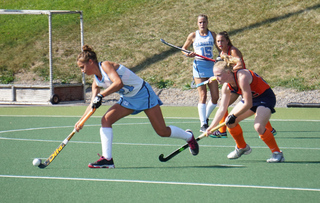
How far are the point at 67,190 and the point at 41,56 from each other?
15.2 metres

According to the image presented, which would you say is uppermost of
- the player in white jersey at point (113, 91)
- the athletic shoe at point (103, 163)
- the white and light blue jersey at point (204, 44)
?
the white and light blue jersey at point (204, 44)

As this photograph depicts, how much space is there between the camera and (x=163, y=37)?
1838cm

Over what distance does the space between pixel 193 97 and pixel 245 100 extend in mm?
9107

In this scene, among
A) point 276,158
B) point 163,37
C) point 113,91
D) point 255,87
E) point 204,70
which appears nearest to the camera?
point 113,91

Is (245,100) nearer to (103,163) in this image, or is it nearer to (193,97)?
(103,163)

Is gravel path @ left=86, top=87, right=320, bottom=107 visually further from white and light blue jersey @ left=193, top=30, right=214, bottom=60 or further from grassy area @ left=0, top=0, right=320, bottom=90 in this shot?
white and light blue jersey @ left=193, top=30, right=214, bottom=60

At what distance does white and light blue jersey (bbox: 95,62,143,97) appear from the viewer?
4945 mm

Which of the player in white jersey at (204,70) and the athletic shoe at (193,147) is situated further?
the player in white jersey at (204,70)

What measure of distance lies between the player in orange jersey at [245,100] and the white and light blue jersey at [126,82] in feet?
2.77

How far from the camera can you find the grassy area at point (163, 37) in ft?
51.3

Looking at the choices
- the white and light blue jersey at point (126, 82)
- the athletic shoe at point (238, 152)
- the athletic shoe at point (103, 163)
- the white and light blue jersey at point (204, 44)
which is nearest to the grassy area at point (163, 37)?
the white and light blue jersey at point (204, 44)

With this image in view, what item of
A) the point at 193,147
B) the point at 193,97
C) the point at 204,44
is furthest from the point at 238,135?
the point at 193,97

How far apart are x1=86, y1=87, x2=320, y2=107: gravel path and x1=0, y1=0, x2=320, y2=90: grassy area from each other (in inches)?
19.3

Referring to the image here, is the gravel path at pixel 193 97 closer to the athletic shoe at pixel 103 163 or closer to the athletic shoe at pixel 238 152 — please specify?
the athletic shoe at pixel 238 152
